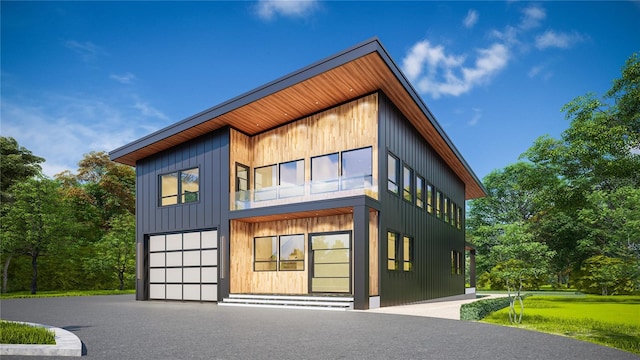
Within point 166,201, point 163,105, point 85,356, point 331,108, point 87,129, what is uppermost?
point 163,105

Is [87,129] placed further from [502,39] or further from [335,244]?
[502,39]

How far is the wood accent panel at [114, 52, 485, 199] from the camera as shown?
15.9m

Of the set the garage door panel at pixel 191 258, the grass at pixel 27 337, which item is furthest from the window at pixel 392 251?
the grass at pixel 27 337

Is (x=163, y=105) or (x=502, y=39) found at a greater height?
(x=502, y=39)

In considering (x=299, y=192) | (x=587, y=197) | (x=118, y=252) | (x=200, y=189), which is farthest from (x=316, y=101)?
(x=118, y=252)

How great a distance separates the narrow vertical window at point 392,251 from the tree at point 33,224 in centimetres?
1992

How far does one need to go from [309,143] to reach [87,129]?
45124 millimetres

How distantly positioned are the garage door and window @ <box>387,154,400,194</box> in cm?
727

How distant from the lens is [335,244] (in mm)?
18328

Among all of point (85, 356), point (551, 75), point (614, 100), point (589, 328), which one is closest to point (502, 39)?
point (551, 75)

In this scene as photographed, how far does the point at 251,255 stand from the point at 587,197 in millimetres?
15972

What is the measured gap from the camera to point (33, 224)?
26.9 meters

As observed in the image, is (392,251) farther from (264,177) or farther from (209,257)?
(209,257)

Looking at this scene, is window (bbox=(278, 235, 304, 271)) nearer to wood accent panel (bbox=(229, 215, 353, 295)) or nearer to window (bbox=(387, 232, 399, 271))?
wood accent panel (bbox=(229, 215, 353, 295))
